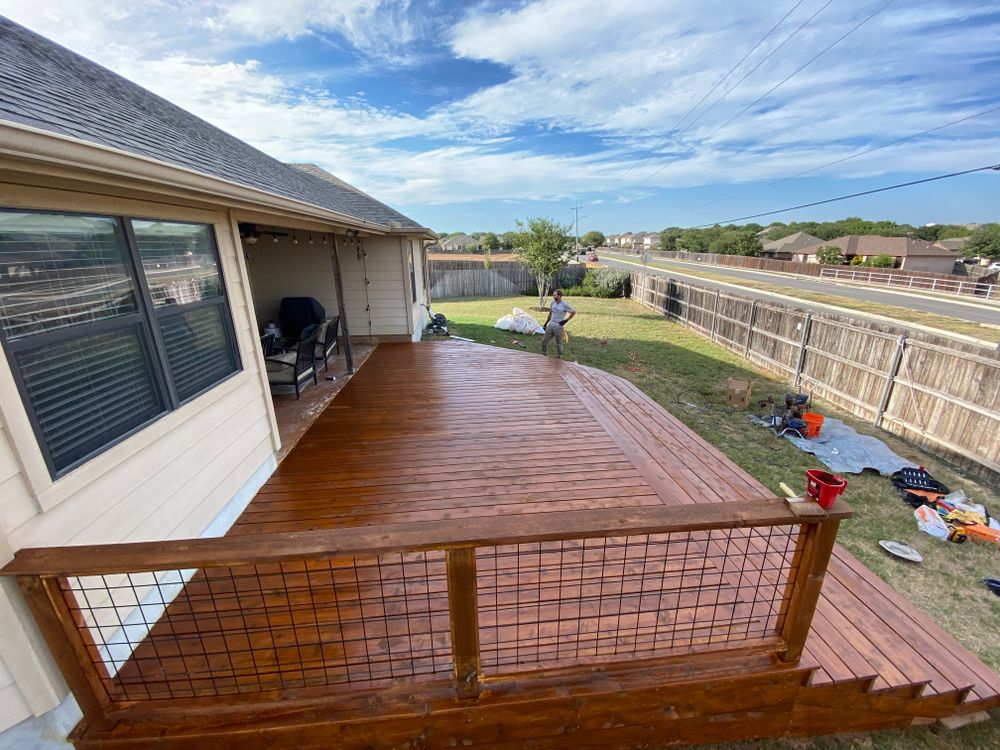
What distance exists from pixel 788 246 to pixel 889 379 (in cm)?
5971

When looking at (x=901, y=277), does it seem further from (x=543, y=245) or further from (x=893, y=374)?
(x=893, y=374)

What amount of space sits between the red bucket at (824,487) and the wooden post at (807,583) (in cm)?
9

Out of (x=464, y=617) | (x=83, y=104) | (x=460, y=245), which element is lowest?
(x=464, y=617)

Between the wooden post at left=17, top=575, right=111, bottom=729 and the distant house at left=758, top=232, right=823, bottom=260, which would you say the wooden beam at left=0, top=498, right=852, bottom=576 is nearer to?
the wooden post at left=17, top=575, right=111, bottom=729

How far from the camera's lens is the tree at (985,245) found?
146 feet

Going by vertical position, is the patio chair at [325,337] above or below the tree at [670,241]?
below

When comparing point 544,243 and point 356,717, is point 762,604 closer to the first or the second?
point 356,717

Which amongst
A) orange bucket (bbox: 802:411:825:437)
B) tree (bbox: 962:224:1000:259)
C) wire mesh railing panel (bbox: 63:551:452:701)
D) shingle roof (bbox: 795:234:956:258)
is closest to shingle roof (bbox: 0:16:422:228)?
wire mesh railing panel (bbox: 63:551:452:701)

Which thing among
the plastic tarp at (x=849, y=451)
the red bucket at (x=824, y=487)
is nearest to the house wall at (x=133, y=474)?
the red bucket at (x=824, y=487)

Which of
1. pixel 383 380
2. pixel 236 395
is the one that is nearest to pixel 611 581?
pixel 236 395

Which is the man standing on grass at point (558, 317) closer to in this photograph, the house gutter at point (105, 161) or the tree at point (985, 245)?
the house gutter at point (105, 161)

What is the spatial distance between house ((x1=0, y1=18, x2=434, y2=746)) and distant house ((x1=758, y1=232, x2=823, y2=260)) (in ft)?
214

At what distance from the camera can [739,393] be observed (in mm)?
7195

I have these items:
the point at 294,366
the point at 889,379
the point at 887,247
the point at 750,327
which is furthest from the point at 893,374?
the point at 887,247
